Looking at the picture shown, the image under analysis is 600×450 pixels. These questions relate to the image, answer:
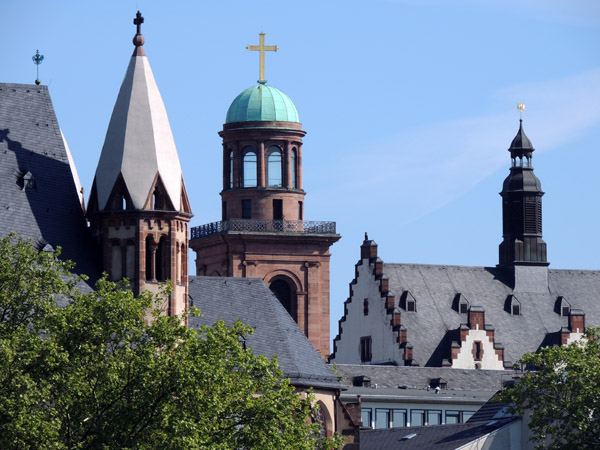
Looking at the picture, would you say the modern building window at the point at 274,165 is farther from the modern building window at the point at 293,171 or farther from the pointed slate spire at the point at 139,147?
the pointed slate spire at the point at 139,147

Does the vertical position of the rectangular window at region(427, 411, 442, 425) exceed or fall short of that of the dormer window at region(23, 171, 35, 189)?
it falls short

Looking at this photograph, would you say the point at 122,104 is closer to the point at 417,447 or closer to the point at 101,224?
the point at 101,224

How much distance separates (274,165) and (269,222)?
4875mm

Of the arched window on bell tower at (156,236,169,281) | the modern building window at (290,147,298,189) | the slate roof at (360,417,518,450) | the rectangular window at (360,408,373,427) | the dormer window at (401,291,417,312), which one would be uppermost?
the modern building window at (290,147,298,189)

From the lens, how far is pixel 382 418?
563 ft

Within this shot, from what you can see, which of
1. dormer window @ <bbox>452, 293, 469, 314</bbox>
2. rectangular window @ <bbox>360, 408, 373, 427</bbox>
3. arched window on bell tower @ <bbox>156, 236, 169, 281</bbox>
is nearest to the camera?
arched window on bell tower @ <bbox>156, 236, 169, 281</bbox>

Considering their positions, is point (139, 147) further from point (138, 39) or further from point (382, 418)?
point (382, 418)

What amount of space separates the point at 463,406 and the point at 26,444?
91302mm

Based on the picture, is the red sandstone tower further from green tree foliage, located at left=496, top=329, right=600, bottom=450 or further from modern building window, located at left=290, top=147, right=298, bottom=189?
green tree foliage, located at left=496, top=329, right=600, bottom=450

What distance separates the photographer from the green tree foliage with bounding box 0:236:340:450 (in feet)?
290

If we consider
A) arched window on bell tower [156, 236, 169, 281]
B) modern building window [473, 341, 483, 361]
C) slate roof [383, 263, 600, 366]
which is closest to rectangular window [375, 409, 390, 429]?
slate roof [383, 263, 600, 366]

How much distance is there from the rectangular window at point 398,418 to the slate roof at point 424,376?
97.9 inches

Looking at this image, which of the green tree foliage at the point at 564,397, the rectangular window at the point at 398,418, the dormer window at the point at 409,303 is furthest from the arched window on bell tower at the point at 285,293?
the green tree foliage at the point at 564,397

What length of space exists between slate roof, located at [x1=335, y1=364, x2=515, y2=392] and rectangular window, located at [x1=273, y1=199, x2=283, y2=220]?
11.8m
